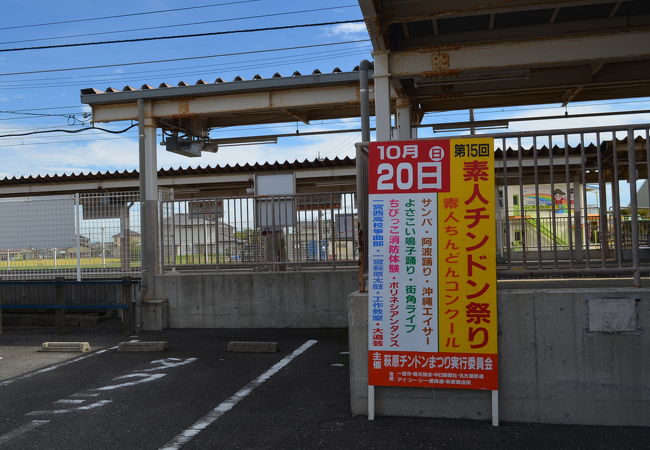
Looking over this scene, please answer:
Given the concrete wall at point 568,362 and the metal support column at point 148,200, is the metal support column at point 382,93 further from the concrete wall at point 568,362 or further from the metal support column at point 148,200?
the metal support column at point 148,200

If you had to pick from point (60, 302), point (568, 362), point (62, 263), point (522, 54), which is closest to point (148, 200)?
point (62, 263)

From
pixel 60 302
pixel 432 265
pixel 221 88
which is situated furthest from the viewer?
pixel 221 88

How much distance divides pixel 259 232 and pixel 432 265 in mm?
5850

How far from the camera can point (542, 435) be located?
4.23 meters

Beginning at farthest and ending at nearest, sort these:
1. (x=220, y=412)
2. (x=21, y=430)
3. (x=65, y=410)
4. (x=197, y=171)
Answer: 1. (x=197, y=171)
2. (x=65, y=410)
3. (x=220, y=412)
4. (x=21, y=430)

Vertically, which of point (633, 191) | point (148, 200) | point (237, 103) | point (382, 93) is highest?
point (237, 103)

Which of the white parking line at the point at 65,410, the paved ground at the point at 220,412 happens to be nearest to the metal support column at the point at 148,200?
the paved ground at the point at 220,412

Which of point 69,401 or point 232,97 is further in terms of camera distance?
point 232,97

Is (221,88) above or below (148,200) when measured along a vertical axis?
above

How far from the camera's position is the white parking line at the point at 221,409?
4305mm

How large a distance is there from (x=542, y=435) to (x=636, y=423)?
2.60 ft

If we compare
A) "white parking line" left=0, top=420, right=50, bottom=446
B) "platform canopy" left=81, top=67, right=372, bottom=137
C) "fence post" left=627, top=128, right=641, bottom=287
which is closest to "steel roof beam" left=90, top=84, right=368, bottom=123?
"platform canopy" left=81, top=67, right=372, bottom=137

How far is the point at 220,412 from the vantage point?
5.05 metres

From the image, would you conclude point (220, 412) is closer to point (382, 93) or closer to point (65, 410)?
point (65, 410)
